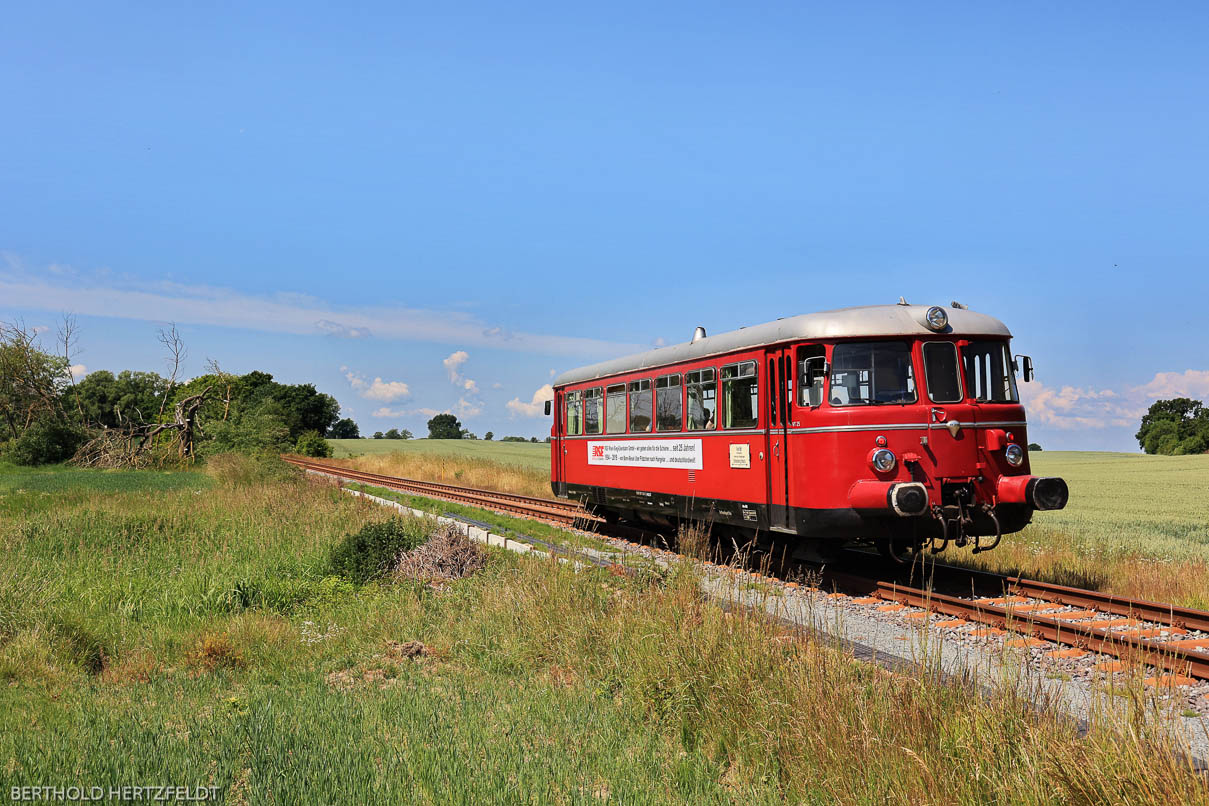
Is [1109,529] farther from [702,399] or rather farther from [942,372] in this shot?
[702,399]

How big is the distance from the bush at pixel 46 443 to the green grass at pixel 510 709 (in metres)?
43.6

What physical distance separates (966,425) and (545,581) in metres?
5.56

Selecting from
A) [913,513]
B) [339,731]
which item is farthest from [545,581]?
[913,513]

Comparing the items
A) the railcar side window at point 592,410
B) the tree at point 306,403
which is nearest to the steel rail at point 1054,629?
the railcar side window at point 592,410

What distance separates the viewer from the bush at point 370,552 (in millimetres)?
12539

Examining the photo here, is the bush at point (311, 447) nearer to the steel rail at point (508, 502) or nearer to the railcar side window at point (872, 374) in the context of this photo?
the steel rail at point (508, 502)

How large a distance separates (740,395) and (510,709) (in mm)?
7117

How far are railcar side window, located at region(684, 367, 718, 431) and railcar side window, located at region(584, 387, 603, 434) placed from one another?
13.6ft

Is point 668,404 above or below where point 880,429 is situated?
above

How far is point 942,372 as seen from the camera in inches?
442

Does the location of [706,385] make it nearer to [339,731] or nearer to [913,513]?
[913,513]

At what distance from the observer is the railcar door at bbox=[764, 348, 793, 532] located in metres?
11.4

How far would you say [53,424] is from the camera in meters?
49.5

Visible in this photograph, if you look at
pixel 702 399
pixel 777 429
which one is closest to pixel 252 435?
pixel 702 399
